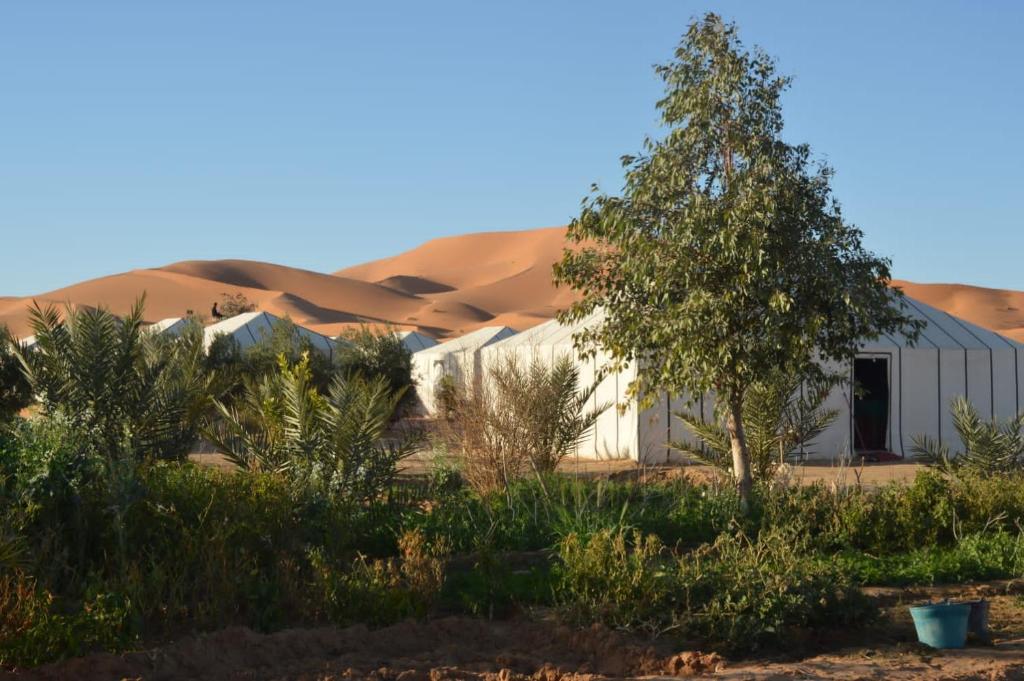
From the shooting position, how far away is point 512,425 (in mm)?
11258

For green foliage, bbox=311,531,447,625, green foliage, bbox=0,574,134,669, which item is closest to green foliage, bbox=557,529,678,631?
green foliage, bbox=311,531,447,625

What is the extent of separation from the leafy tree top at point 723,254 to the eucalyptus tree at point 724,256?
12mm

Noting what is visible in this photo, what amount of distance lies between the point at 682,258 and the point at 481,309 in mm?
83018

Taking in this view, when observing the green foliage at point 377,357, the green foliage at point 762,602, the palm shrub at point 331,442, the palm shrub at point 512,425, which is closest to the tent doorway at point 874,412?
the palm shrub at point 512,425

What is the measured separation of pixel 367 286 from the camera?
10119 cm

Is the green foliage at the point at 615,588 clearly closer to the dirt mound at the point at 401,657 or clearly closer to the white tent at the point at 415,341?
the dirt mound at the point at 401,657

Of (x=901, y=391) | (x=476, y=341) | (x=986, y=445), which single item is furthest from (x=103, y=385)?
(x=476, y=341)

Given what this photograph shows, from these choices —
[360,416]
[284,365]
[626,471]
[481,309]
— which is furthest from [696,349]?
[481,309]

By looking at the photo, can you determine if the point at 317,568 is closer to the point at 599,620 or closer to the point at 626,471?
the point at 599,620

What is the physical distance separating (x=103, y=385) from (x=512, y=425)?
403 cm

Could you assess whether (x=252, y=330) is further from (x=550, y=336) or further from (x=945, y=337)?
(x=945, y=337)

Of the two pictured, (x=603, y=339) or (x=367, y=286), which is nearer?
(x=603, y=339)

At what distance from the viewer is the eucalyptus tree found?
9.42 meters

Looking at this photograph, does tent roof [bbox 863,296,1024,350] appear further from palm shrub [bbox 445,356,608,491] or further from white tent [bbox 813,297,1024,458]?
palm shrub [bbox 445,356,608,491]
